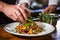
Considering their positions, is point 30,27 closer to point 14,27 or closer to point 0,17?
point 14,27

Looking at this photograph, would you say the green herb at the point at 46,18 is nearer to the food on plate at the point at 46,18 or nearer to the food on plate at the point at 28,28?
the food on plate at the point at 46,18

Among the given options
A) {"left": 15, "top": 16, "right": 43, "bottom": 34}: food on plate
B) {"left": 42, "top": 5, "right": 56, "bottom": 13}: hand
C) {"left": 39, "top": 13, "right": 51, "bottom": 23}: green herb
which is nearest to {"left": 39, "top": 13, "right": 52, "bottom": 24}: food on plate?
{"left": 39, "top": 13, "right": 51, "bottom": 23}: green herb

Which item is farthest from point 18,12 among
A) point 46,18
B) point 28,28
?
point 46,18

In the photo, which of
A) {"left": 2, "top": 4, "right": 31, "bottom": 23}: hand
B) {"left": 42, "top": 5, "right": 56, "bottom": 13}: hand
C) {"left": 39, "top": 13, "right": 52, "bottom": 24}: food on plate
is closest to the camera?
{"left": 2, "top": 4, "right": 31, "bottom": 23}: hand

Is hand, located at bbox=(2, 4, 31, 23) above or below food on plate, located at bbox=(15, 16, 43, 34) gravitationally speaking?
above

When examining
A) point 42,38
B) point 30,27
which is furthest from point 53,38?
point 30,27

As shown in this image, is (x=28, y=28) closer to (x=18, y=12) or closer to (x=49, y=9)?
(x=18, y=12)

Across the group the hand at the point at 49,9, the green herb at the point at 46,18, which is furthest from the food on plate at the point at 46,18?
the hand at the point at 49,9

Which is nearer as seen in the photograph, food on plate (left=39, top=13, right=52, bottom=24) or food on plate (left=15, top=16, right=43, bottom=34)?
food on plate (left=15, top=16, right=43, bottom=34)

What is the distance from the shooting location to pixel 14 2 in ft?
5.18

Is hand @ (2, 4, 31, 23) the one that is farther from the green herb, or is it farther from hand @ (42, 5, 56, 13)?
hand @ (42, 5, 56, 13)

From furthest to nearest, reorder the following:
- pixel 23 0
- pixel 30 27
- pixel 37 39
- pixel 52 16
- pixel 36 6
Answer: pixel 36 6
pixel 23 0
pixel 52 16
pixel 30 27
pixel 37 39

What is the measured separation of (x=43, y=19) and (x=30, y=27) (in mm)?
182

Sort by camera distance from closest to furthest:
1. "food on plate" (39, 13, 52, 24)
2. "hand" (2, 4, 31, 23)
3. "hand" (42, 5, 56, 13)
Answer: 1. "hand" (2, 4, 31, 23)
2. "food on plate" (39, 13, 52, 24)
3. "hand" (42, 5, 56, 13)
